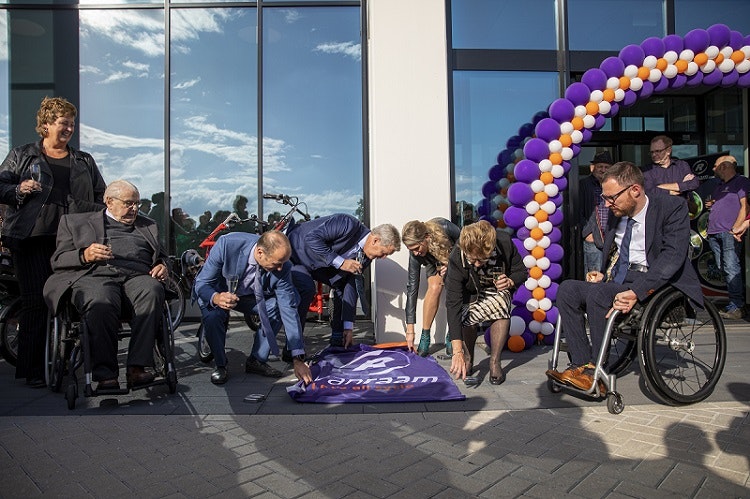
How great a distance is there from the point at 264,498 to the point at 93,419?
161 cm

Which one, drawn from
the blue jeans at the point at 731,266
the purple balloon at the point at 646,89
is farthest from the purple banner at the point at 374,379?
the blue jeans at the point at 731,266

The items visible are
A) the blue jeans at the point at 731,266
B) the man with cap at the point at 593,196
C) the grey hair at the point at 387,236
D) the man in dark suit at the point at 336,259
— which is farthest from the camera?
the blue jeans at the point at 731,266

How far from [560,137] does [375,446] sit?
361 cm

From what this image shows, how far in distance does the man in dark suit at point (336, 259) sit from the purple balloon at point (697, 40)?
3387 mm

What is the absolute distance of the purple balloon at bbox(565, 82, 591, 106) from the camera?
18.0ft

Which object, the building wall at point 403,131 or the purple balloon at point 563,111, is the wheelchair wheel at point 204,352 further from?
the purple balloon at point 563,111

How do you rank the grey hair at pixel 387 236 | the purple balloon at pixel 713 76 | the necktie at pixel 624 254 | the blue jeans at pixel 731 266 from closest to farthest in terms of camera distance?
the necktie at pixel 624 254
the grey hair at pixel 387 236
the purple balloon at pixel 713 76
the blue jeans at pixel 731 266

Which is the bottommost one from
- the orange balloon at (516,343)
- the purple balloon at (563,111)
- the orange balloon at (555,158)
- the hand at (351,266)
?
the orange balloon at (516,343)

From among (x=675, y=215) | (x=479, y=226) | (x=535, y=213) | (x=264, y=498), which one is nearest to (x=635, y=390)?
(x=675, y=215)

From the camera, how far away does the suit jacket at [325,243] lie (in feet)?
17.0

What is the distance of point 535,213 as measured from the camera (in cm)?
550

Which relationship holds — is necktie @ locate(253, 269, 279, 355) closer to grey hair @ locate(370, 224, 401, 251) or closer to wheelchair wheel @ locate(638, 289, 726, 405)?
grey hair @ locate(370, 224, 401, 251)

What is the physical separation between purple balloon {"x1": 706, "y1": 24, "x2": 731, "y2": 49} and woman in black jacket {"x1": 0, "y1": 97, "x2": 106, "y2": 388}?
5623 millimetres

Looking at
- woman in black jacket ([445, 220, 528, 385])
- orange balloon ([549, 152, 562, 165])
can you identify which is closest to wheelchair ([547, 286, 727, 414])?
woman in black jacket ([445, 220, 528, 385])
